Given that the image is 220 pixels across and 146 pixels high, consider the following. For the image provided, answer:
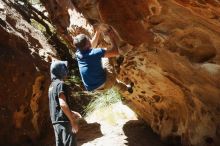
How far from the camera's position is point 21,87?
32.7 feet

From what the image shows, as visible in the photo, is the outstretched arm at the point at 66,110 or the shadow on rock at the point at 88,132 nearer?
the outstretched arm at the point at 66,110

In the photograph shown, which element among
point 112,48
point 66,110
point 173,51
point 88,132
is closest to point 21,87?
point 88,132

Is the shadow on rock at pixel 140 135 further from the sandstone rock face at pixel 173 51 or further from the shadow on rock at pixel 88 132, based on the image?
the sandstone rock face at pixel 173 51

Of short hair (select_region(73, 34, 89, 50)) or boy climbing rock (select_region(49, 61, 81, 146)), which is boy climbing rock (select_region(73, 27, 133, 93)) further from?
boy climbing rock (select_region(49, 61, 81, 146))

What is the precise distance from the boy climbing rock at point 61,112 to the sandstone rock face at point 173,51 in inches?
49.6

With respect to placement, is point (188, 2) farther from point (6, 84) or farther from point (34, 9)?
point (34, 9)

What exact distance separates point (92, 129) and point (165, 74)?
383 cm

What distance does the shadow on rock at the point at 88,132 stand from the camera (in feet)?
31.0

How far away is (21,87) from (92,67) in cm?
456

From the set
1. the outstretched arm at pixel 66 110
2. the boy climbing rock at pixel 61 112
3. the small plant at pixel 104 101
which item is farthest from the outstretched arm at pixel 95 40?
the small plant at pixel 104 101

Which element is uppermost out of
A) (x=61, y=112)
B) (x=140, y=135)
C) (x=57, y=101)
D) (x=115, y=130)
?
(x=57, y=101)

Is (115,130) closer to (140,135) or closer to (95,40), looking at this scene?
(140,135)

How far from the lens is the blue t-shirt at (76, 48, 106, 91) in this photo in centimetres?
575

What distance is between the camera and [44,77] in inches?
407
